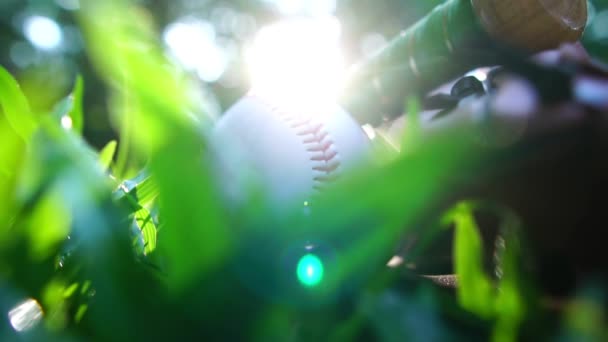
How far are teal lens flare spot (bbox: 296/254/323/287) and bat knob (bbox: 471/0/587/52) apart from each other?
2.37ft

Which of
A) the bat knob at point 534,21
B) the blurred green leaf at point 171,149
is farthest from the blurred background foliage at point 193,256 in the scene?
the bat knob at point 534,21

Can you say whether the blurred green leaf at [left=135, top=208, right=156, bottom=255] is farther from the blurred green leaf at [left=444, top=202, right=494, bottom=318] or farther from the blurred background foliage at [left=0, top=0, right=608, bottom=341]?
the blurred green leaf at [left=444, top=202, right=494, bottom=318]

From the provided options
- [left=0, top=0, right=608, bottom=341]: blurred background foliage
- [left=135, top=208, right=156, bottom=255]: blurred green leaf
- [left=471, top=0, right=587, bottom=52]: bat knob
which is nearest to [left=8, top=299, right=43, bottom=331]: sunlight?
[left=0, top=0, right=608, bottom=341]: blurred background foliage

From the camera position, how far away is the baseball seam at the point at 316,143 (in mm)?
628

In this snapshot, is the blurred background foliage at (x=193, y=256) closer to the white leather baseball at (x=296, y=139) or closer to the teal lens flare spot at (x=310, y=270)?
the teal lens flare spot at (x=310, y=270)

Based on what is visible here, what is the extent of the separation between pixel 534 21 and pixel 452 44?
0.18 meters

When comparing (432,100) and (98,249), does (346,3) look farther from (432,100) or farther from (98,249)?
(98,249)

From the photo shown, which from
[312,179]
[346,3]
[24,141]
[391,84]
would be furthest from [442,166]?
[346,3]

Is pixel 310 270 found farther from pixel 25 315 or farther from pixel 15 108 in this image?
pixel 15 108

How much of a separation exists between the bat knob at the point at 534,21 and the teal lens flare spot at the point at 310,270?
2.37ft

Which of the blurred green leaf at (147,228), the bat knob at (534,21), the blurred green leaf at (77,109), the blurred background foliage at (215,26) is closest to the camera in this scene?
the blurred green leaf at (147,228)

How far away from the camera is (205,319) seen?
0.19 meters

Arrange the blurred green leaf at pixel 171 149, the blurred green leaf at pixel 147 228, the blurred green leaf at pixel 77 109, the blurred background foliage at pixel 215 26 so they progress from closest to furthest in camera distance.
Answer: the blurred green leaf at pixel 171 149, the blurred green leaf at pixel 147 228, the blurred green leaf at pixel 77 109, the blurred background foliage at pixel 215 26

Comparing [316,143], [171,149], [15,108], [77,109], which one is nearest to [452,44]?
[316,143]
